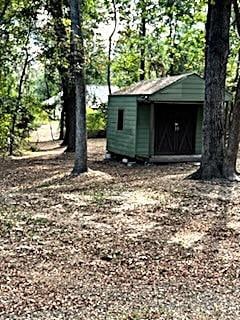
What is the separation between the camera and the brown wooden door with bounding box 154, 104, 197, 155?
1563cm

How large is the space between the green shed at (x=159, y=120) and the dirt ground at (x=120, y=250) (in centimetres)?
415

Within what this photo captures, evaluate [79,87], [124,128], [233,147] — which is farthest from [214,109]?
[124,128]

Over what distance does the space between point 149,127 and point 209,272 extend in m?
9.94

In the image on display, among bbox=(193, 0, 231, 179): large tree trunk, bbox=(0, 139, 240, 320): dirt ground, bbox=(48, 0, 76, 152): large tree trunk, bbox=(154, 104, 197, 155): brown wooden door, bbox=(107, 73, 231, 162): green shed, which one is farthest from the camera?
bbox=(154, 104, 197, 155): brown wooden door

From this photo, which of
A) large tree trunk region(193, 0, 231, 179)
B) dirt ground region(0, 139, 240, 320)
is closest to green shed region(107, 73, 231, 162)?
large tree trunk region(193, 0, 231, 179)

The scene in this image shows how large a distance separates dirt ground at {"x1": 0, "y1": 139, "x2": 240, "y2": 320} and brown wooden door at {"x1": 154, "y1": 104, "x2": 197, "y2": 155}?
518 centimetres

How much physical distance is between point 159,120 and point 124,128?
1.15m

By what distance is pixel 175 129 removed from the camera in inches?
625

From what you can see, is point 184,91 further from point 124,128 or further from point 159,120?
point 124,128

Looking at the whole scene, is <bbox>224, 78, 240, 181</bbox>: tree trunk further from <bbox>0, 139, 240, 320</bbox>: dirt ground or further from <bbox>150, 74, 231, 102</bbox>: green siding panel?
<bbox>150, 74, 231, 102</bbox>: green siding panel

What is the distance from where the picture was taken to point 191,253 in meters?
5.61

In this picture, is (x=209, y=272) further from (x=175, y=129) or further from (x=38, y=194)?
(x=175, y=129)

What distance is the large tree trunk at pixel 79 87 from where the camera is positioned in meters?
11.1

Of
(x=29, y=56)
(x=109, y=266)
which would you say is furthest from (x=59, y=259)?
(x=29, y=56)
